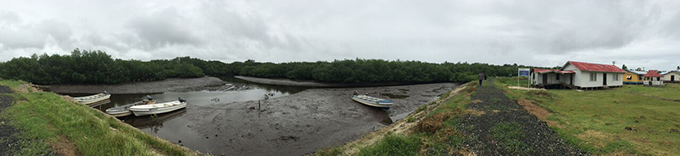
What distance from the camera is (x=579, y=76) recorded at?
94.7 ft

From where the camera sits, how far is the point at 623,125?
10.5 meters

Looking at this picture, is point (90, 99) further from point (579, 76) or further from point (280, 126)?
point (579, 76)

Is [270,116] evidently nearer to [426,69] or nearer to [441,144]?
[441,144]

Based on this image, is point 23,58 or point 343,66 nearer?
point 23,58

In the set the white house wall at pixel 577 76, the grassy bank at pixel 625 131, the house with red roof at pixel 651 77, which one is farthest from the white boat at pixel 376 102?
the house with red roof at pixel 651 77

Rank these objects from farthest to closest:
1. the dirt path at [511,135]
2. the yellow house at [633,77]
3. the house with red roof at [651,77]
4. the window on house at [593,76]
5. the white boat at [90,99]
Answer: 1. the yellow house at [633,77]
2. the house with red roof at [651,77]
3. the window on house at [593,76]
4. the white boat at [90,99]
5. the dirt path at [511,135]

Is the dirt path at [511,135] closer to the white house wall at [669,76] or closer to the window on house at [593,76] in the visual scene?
the window on house at [593,76]

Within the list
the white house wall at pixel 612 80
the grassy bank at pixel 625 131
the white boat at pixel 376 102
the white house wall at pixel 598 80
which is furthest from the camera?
the white house wall at pixel 612 80

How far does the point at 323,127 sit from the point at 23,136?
14.5m

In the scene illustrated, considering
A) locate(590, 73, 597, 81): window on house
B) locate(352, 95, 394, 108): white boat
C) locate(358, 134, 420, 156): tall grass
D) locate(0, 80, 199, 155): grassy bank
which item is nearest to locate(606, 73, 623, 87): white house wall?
locate(590, 73, 597, 81): window on house

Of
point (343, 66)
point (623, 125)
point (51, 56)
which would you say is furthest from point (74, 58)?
point (623, 125)

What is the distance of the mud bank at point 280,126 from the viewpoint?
15289 mm

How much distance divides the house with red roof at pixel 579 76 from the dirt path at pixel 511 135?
2458 cm

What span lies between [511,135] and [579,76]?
28.8m
